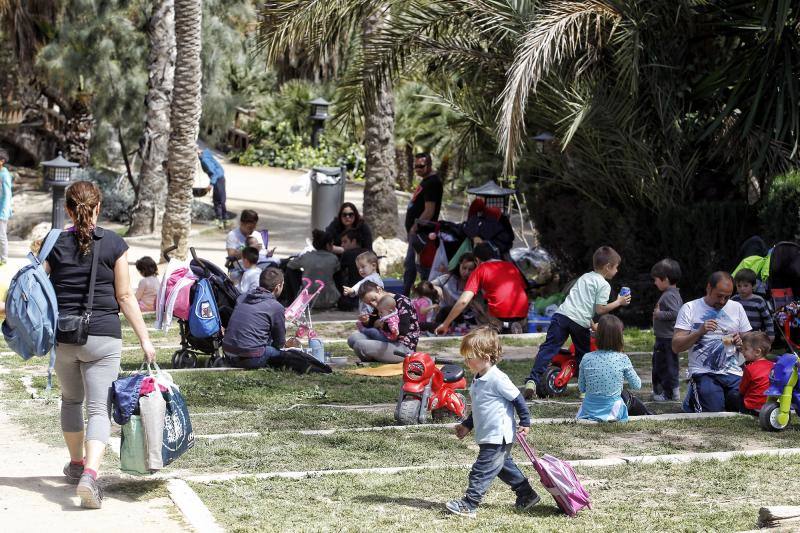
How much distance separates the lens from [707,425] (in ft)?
25.9

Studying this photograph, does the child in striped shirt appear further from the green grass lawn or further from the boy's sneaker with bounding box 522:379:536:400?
the green grass lawn

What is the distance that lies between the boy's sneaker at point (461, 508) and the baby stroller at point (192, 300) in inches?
186

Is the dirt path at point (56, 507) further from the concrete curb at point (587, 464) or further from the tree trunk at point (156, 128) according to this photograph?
the tree trunk at point (156, 128)

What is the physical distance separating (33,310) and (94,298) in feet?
1.00

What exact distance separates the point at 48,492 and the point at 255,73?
3017cm

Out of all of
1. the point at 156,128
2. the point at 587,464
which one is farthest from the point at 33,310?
the point at 156,128

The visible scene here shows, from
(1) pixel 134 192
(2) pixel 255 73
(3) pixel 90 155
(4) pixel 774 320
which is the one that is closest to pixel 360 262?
(4) pixel 774 320

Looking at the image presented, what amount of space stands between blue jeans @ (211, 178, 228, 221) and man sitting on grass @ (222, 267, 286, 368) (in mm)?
12749

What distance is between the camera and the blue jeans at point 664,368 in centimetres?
901

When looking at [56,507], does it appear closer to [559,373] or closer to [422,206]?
[559,373]

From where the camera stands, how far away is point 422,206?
565 inches

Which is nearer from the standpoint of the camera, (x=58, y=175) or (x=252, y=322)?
(x=252, y=322)

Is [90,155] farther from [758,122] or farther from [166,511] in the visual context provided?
[166,511]

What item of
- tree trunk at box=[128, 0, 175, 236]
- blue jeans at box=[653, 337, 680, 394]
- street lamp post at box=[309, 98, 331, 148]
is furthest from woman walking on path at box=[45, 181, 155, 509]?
street lamp post at box=[309, 98, 331, 148]
